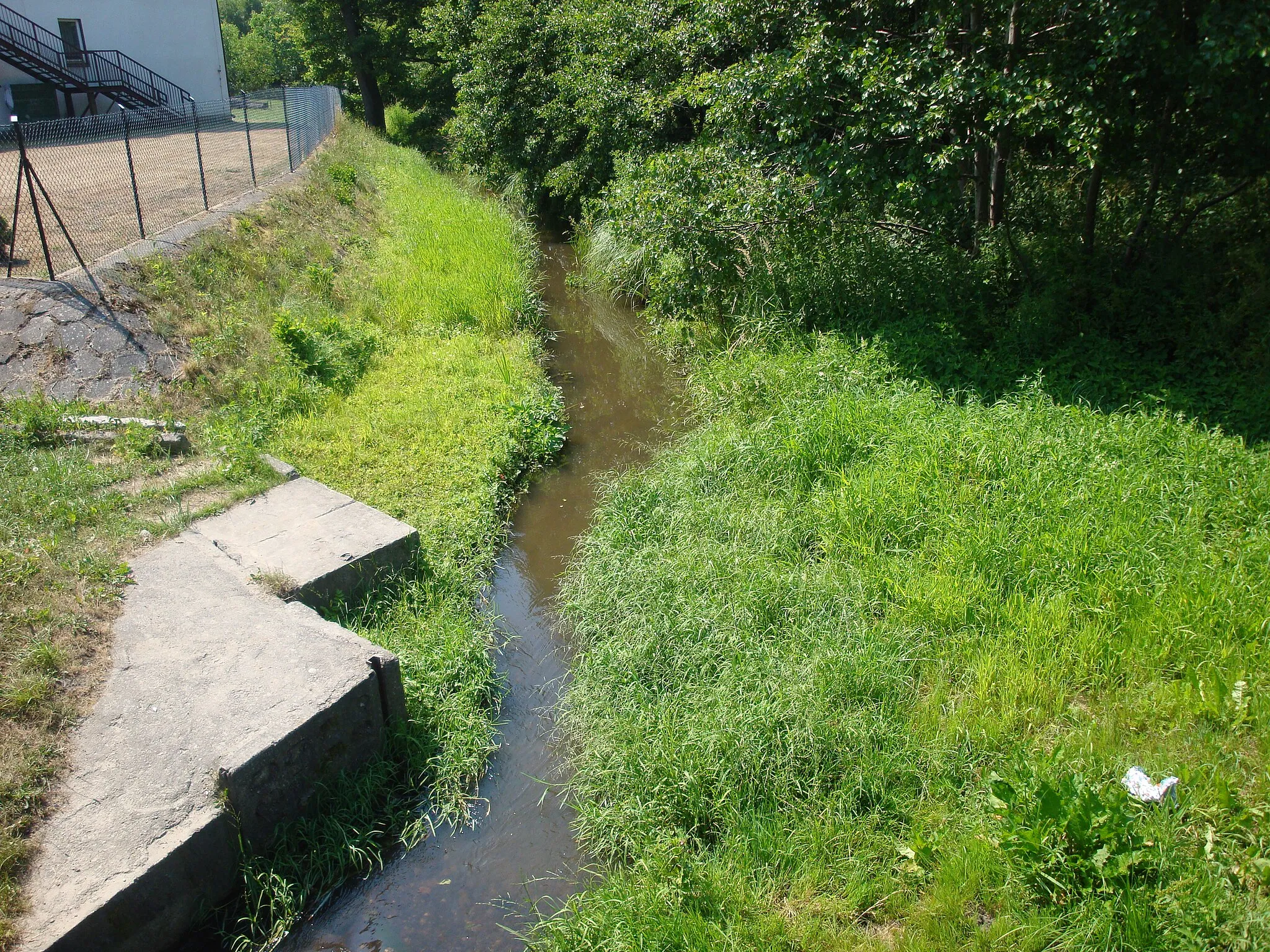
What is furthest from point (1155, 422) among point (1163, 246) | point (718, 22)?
point (718, 22)

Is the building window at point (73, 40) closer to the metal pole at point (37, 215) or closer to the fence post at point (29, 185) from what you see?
the fence post at point (29, 185)

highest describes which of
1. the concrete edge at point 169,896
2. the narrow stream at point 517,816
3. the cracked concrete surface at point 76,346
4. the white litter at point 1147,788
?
the cracked concrete surface at point 76,346

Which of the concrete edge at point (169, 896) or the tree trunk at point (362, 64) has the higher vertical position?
the tree trunk at point (362, 64)

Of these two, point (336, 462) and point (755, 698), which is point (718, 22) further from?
point (755, 698)

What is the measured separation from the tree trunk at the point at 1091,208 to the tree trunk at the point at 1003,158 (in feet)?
2.36

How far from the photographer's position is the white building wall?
2375cm

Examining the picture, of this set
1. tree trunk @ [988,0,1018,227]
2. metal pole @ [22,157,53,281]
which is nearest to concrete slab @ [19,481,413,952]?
metal pole @ [22,157,53,281]

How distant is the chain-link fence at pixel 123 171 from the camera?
29.1 ft

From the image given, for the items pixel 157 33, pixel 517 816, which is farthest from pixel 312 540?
pixel 157 33

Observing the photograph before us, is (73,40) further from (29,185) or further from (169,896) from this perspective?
(169,896)

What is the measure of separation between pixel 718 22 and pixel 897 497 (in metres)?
6.06

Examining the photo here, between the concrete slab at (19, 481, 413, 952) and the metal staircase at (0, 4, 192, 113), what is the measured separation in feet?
70.0

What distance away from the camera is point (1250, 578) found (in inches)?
177

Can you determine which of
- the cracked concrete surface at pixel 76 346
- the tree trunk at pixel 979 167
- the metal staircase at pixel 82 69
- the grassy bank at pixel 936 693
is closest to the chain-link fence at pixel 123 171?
the cracked concrete surface at pixel 76 346
